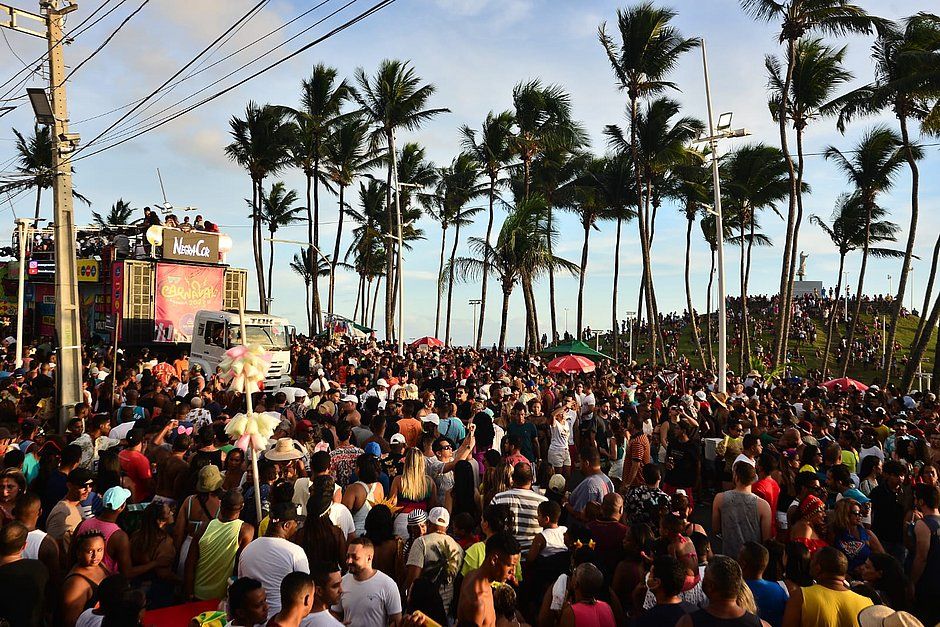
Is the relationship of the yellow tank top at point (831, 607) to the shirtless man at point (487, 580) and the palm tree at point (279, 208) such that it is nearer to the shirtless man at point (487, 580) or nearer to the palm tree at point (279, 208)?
the shirtless man at point (487, 580)

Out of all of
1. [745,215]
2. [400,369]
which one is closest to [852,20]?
[745,215]

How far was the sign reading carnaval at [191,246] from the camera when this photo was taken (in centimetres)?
2295

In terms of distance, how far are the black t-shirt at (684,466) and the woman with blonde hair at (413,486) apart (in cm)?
367

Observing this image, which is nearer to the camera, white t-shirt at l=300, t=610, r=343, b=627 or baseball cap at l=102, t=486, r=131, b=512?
white t-shirt at l=300, t=610, r=343, b=627

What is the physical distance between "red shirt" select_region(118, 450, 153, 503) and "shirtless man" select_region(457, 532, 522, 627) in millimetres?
4633

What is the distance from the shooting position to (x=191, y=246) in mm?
23484

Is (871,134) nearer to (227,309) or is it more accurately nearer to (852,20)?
(852,20)

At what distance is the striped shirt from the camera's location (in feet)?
19.2

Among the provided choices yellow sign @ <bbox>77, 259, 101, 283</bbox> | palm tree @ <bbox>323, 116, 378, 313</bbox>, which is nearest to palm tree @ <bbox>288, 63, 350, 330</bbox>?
palm tree @ <bbox>323, 116, 378, 313</bbox>

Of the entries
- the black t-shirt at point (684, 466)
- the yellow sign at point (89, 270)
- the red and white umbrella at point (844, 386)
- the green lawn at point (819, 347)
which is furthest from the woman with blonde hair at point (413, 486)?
the green lawn at point (819, 347)

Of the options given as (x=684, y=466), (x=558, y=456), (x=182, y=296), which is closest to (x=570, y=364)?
(x=558, y=456)

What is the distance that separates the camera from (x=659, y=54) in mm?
30234

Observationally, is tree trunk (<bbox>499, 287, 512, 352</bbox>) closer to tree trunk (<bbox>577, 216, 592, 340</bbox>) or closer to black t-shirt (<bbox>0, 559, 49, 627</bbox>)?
tree trunk (<bbox>577, 216, 592, 340</bbox>)

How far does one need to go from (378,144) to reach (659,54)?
16.8 meters
